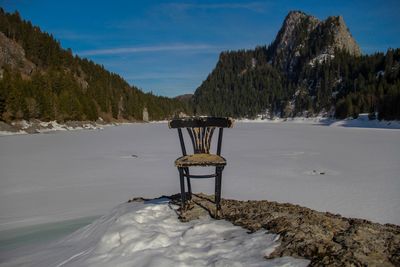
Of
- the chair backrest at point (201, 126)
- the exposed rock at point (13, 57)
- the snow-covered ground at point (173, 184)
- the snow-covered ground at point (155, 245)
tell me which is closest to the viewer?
the snow-covered ground at point (155, 245)

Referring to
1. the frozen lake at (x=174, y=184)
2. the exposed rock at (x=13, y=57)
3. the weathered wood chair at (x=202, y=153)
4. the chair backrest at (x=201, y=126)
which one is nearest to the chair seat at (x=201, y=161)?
the weathered wood chair at (x=202, y=153)

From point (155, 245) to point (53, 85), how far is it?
323 feet

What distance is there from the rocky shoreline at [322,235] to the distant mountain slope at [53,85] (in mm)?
62425

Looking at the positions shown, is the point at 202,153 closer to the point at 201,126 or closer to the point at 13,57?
the point at 201,126

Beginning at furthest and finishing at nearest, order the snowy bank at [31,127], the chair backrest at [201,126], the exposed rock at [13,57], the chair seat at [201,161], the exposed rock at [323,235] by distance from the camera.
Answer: the exposed rock at [13,57]
the snowy bank at [31,127]
the chair backrest at [201,126]
the chair seat at [201,161]
the exposed rock at [323,235]

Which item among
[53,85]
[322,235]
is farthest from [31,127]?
[322,235]

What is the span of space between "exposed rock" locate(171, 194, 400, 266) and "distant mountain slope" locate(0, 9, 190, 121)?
205 ft

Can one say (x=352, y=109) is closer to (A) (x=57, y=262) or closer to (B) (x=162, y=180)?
(B) (x=162, y=180)

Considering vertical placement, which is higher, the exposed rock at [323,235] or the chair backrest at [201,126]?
the chair backrest at [201,126]

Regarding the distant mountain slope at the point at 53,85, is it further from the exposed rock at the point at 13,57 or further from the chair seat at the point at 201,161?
the chair seat at the point at 201,161

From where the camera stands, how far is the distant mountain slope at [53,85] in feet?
212

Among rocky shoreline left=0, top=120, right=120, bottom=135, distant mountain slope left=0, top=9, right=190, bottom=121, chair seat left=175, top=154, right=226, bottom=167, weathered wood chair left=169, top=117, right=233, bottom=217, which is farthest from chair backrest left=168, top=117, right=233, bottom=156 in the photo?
distant mountain slope left=0, top=9, right=190, bottom=121

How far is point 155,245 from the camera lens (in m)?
5.00

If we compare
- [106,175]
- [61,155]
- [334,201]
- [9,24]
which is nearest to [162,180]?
[106,175]
